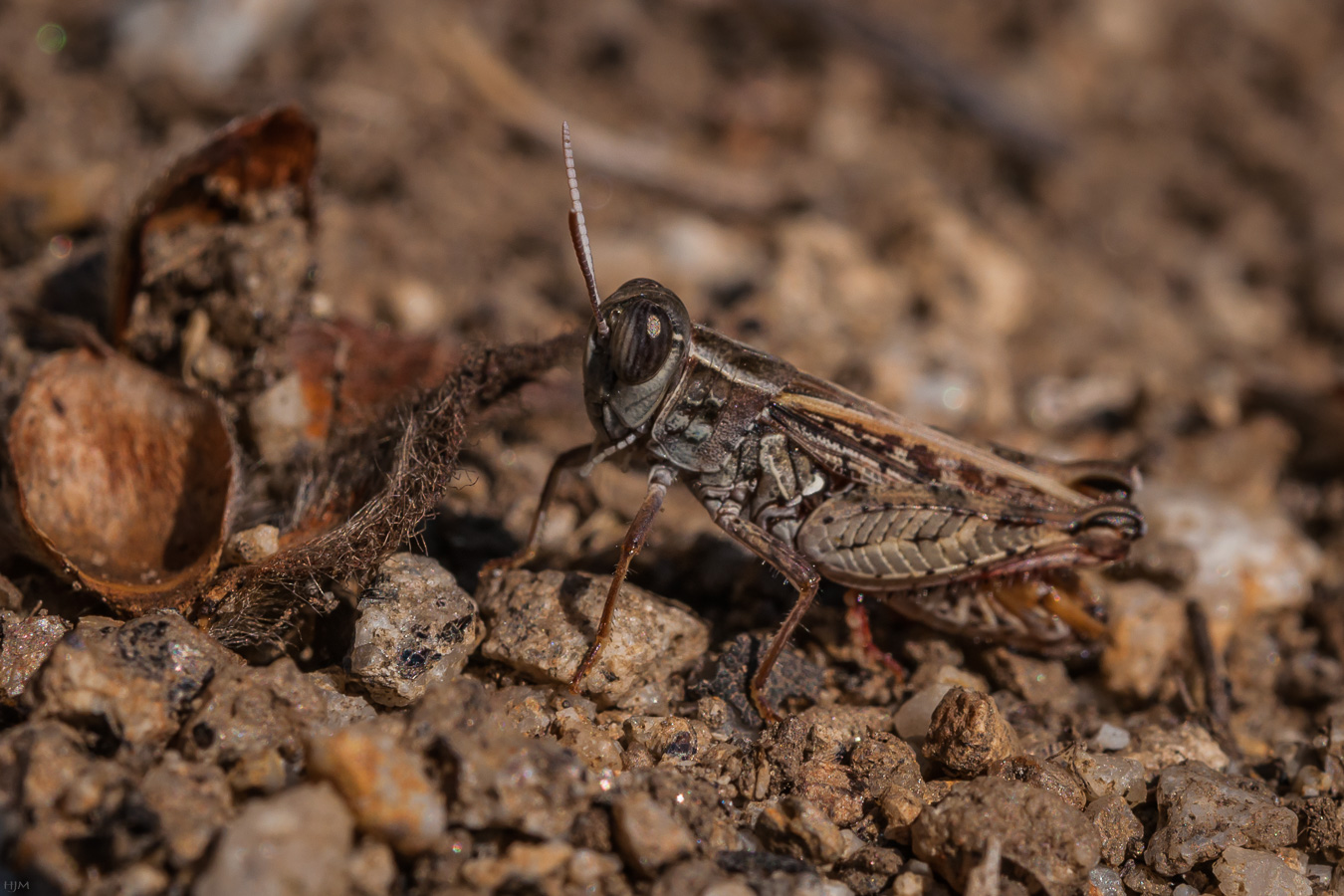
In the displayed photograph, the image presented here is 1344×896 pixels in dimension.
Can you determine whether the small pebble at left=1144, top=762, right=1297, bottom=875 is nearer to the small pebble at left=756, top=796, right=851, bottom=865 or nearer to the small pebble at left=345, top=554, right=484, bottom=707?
the small pebble at left=756, top=796, right=851, bottom=865

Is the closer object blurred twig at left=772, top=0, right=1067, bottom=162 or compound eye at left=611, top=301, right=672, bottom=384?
compound eye at left=611, top=301, right=672, bottom=384

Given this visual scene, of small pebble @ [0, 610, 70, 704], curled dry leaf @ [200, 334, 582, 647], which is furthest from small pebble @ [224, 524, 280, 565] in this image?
small pebble @ [0, 610, 70, 704]

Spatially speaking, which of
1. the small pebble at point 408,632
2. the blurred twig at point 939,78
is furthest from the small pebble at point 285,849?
the blurred twig at point 939,78

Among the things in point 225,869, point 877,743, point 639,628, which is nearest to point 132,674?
point 225,869

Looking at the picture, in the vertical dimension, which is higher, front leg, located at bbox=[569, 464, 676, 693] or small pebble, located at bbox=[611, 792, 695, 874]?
front leg, located at bbox=[569, 464, 676, 693]

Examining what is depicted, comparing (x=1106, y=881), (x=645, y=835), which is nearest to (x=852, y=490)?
(x=1106, y=881)

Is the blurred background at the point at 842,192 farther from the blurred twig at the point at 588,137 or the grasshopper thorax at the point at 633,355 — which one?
the grasshopper thorax at the point at 633,355

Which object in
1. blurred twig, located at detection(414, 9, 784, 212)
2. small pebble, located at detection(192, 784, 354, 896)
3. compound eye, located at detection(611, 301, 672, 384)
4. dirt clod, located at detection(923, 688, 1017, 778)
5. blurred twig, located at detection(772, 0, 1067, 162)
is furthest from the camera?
blurred twig, located at detection(772, 0, 1067, 162)
